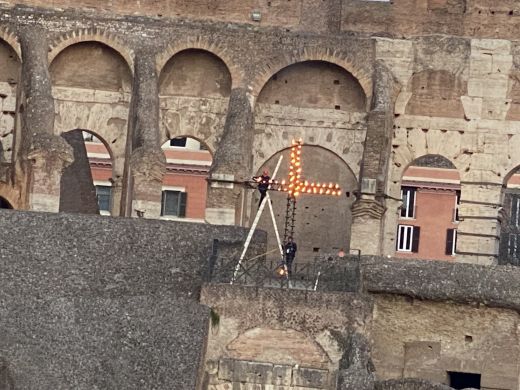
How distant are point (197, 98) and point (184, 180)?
80.9 feet

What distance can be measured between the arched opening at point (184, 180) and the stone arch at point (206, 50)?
2449 centimetres

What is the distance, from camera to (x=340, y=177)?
63188 millimetres

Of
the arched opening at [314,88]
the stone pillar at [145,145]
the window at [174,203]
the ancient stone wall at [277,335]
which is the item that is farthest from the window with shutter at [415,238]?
the ancient stone wall at [277,335]

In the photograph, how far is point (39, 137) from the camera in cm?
5772

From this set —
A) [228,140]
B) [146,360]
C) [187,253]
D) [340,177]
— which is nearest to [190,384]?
Answer: [146,360]

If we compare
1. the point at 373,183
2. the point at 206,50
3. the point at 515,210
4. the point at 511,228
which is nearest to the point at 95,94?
the point at 206,50

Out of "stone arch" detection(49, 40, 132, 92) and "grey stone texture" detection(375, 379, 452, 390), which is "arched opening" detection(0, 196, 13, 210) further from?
"grey stone texture" detection(375, 379, 452, 390)

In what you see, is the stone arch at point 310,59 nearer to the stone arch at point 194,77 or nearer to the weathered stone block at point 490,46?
the stone arch at point 194,77

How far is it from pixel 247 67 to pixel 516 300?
1235cm

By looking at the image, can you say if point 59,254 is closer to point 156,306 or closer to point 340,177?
point 156,306

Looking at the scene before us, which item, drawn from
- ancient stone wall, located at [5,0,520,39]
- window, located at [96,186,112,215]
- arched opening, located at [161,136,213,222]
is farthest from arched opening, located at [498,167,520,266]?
ancient stone wall, located at [5,0,520,39]

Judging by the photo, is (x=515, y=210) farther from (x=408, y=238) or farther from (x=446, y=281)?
(x=446, y=281)

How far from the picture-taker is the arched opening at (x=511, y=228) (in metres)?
81.0

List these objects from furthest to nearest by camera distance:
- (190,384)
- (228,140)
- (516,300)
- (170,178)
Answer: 1. (170,178)
2. (228,140)
3. (516,300)
4. (190,384)
